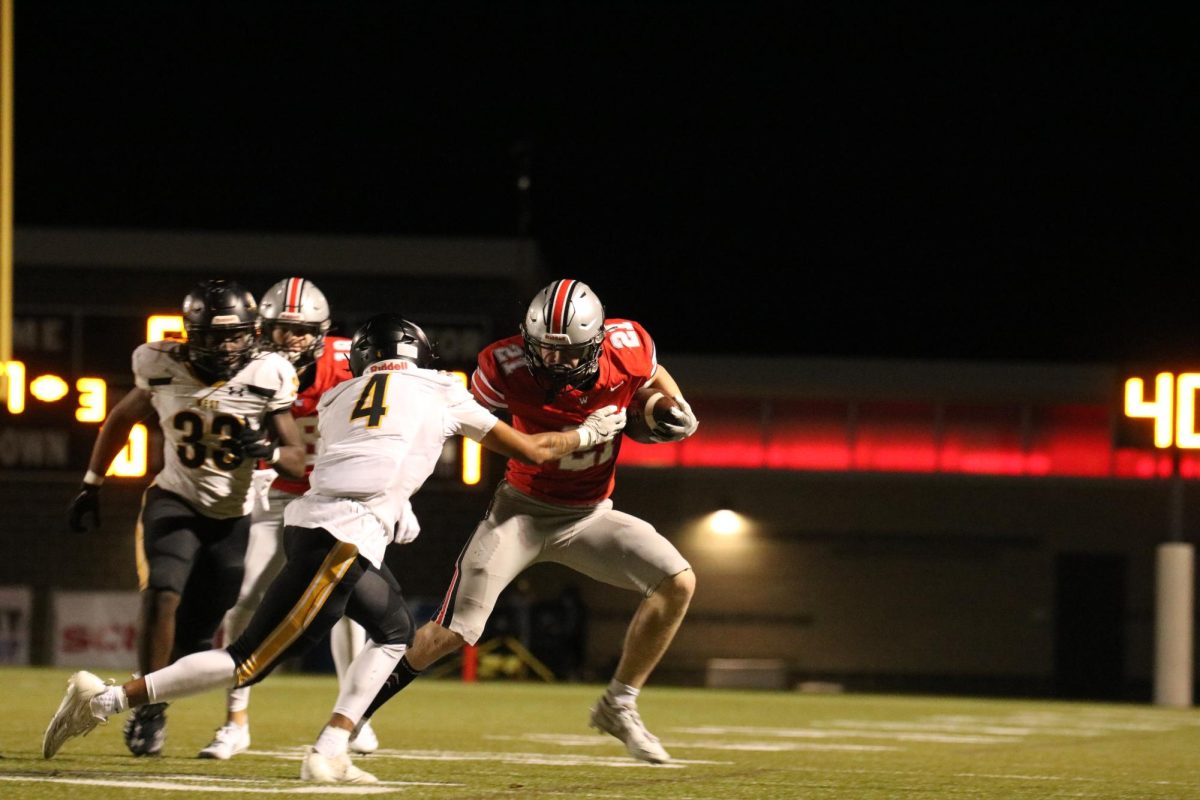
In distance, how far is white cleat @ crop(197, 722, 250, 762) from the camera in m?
6.66

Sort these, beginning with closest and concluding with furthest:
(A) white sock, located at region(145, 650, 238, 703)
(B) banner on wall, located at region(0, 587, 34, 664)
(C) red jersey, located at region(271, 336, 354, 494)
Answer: (A) white sock, located at region(145, 650, 238, 703), (C) red jersey, located at region(271, 336, 354, 494), (B) banner on wall, located at region(0, 587, 34, 664)

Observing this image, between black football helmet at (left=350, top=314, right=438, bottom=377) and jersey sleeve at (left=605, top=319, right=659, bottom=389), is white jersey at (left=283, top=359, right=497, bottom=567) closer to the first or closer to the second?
black football helmet at (left=350, top=314, right=438, bottom=377)

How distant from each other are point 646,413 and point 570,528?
1.69 ft

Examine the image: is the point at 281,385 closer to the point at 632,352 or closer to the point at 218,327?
the point at 218,327

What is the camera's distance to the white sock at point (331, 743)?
5535 mm

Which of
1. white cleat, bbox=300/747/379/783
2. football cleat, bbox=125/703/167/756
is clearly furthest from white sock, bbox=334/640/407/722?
football cleat, bbox=125/703/167/756

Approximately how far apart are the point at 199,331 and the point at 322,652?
14.3 metres

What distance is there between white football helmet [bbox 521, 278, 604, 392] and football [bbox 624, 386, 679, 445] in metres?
0.26

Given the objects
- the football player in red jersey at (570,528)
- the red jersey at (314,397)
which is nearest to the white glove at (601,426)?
the football player in red jersey at (570,528)

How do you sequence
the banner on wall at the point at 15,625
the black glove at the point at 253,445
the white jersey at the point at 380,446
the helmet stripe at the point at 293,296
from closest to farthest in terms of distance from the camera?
the white jersey at the point at 380,446 < the black glove at the point at 253,445 < the helmet stripe at the point at 293,296 < the banner on wall at the point at 15,625

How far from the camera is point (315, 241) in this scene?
70.1 ft

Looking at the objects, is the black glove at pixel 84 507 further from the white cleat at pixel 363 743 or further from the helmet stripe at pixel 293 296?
the white cleat at pixel 363 743

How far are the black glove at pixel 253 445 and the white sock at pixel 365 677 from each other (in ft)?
3.43

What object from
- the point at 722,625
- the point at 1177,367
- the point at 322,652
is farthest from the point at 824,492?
the point at 1177,367
